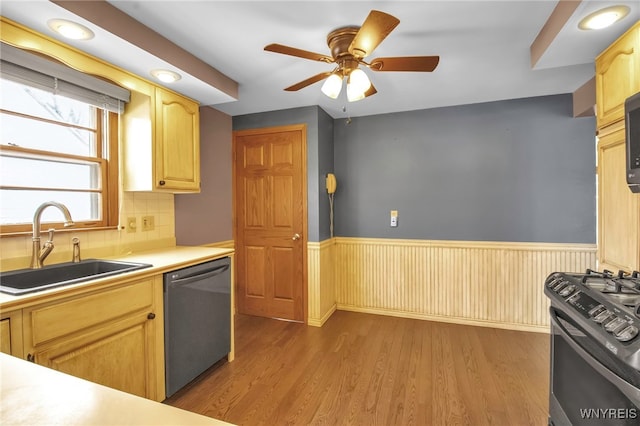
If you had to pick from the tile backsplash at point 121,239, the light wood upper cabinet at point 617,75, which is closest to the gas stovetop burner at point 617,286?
the light wood upper cabinet at point 617,75

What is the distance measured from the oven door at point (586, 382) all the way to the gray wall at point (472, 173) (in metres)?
1.97

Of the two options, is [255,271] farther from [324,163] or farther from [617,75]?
[617,75]

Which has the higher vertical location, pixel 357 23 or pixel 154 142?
pixel 357 23

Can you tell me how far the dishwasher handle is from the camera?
192 centimetres

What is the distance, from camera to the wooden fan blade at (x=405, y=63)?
1742 mm

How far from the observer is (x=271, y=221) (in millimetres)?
3395

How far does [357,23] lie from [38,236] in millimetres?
2162

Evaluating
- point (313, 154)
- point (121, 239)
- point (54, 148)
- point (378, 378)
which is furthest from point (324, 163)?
point (54, 148)

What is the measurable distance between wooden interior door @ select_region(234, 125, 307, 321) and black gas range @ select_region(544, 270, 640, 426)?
2269 mm

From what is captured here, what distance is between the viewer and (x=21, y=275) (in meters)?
1.62

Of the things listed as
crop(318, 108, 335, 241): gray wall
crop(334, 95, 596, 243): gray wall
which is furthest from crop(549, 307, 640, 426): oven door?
crop(318, 108, 335, 241): gray wall

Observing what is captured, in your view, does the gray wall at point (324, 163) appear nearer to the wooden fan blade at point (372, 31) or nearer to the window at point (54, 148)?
the wooden fan blade at point (372, 31)

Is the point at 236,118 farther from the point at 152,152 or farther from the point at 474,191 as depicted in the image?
the point at 474,191

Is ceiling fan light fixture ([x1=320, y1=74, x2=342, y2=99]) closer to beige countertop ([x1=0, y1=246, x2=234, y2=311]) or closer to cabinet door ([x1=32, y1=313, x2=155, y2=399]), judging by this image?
beige countertop ([x1=0, y1=246, x2=234, y2=311])
